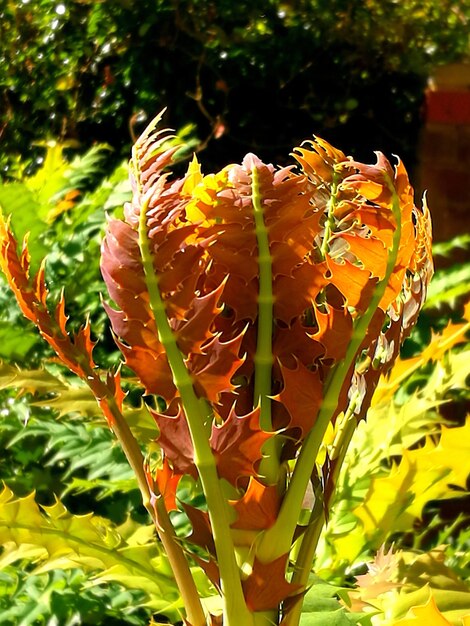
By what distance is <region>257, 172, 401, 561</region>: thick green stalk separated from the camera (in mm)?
416

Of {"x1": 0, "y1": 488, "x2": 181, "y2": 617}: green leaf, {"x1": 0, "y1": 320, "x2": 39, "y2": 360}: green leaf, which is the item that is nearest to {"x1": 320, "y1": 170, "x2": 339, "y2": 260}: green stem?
{"x1": 0, "y1": 488, "x2": 181, "y2": 617}: green leaf

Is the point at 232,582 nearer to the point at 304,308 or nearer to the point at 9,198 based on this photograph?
the point at 304,308

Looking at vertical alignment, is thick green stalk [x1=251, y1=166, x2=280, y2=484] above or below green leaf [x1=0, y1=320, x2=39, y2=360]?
above

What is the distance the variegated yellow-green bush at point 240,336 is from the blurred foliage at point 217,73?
7.33 feet

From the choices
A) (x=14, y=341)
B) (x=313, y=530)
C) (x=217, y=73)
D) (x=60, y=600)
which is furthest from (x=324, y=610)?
(x=217, y=73)

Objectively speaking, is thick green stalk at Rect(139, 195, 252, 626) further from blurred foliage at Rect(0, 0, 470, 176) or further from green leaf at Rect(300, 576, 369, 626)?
blurred foliage at Rect(0, 0, 470, 176)

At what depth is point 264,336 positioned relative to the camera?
A: 1.36ft

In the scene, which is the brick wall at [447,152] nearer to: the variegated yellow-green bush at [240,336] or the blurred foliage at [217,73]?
the blurred foliage at [217,73]

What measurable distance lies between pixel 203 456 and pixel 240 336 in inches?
2.4

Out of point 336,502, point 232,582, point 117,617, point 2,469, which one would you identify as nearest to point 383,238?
point 232,582

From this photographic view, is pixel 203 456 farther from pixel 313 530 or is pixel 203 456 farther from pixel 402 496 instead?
pixel 402 496

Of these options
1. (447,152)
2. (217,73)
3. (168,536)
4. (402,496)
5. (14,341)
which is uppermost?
(168,536)

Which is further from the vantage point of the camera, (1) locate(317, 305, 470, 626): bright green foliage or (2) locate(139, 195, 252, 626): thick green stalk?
(1) locate(317, 305, 470, 626): bright green foliage

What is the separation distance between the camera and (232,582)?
408 mm
